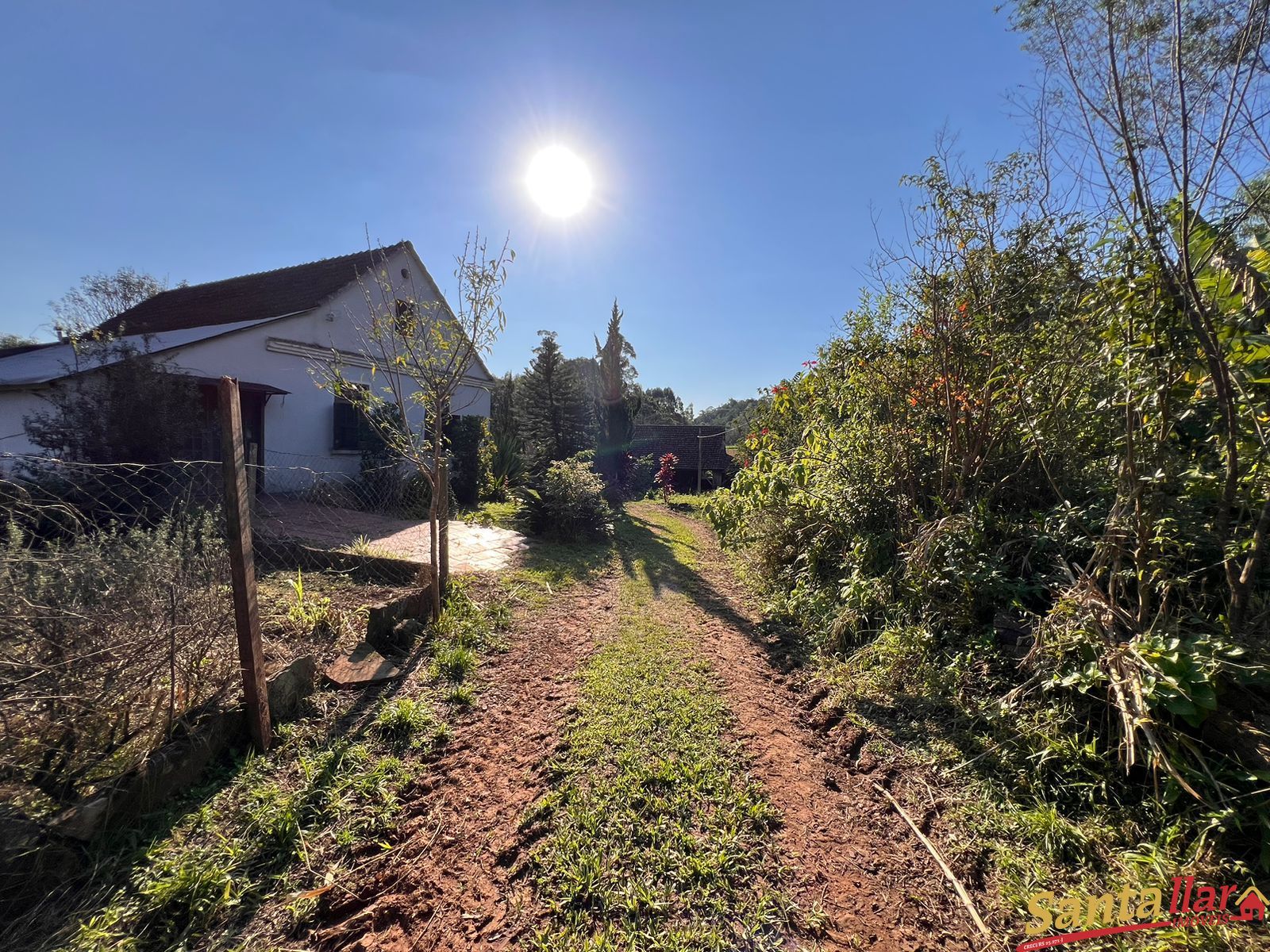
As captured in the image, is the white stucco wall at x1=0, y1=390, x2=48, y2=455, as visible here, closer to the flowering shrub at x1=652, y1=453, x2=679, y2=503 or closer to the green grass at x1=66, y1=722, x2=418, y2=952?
the green grass at x1=66, y1=722, x2=418, y2=952

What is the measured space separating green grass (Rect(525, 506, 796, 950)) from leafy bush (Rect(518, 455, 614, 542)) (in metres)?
4.81

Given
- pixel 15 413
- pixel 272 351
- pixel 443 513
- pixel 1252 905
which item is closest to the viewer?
pixel 1252 905

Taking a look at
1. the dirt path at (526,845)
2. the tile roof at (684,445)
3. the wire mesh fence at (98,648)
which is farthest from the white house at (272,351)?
the tile roof at (684,445)

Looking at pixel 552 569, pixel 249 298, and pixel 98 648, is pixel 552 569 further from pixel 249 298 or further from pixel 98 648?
pixel 249 298

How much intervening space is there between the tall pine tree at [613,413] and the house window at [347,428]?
6394 mm

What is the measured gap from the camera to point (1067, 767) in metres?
2.14

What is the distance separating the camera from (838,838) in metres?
2.11

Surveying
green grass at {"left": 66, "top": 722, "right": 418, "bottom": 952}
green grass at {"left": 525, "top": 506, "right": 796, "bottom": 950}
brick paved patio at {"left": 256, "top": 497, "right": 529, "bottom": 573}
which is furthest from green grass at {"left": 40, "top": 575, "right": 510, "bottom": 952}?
brick paved patio at {"left": 256, "top": 497, "right": 529, "bottom": 573}

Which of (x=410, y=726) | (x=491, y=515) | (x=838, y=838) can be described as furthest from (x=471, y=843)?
(x=491, y=515)

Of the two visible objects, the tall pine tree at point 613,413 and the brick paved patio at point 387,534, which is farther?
the tall pine tree at point 613,413

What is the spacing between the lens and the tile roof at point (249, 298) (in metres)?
10.8

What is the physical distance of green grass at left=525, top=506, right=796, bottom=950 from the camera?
1.69m

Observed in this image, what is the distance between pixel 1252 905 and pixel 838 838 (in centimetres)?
126

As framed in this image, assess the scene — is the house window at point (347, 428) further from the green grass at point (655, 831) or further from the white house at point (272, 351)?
the green grass at point (655, 831)
